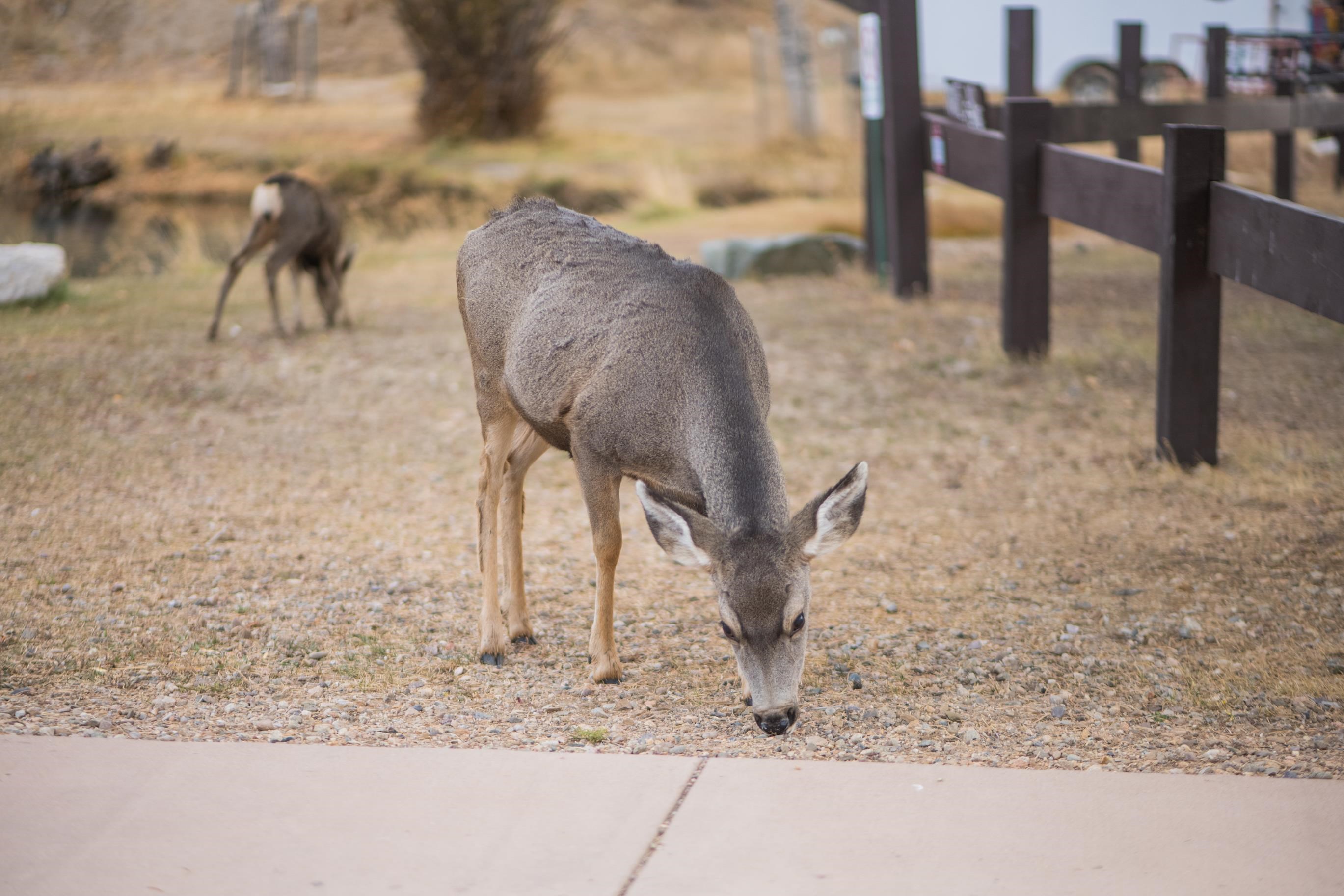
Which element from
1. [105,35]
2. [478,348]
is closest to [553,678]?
[478,348]

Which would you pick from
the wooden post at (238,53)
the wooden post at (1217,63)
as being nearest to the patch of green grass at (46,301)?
the wooden post at (1217,63)

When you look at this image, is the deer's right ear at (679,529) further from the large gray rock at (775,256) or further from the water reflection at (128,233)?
the water reflection at (128,233)

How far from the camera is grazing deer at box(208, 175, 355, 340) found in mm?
10633

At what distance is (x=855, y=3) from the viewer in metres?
12.1

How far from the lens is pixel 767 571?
3.80 m

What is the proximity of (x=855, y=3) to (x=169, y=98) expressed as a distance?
1605 cm

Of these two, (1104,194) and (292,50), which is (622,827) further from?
(292,50)

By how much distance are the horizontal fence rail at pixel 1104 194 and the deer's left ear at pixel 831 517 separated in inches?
143

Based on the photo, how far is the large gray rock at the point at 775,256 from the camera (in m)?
12.3

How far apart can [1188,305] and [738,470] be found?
352cm

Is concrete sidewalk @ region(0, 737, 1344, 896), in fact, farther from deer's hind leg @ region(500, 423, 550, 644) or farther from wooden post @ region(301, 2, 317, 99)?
wooden post @ region(301, 2, 317, 99)

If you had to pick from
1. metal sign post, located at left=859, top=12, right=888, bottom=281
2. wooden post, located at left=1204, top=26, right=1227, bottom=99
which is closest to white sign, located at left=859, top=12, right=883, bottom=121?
metal sign post, located at left=859, top=12, right=888, bottom=281

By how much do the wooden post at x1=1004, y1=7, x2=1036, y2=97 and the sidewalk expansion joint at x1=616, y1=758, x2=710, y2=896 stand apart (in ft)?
30.8

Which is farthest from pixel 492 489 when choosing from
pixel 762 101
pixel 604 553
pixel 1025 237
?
pixel 762 101
